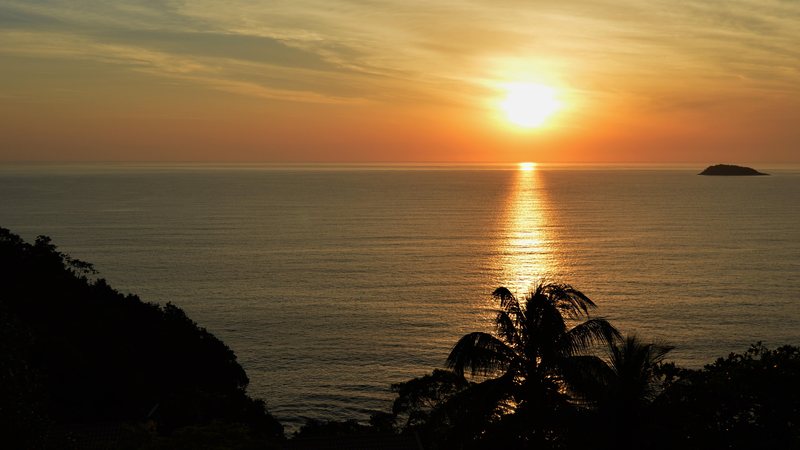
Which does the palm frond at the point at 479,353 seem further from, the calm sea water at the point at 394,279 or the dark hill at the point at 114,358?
the calm sea water at the point at 394,279

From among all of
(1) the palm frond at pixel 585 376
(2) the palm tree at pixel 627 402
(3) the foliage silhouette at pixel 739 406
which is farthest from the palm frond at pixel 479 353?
(3) the foliage silhouette at pixel 739 406

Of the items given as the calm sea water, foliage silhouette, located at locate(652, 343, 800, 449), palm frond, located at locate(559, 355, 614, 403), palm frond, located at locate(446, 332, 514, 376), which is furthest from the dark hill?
foliage silhouette, located at locate(652, 343, 800, 449)

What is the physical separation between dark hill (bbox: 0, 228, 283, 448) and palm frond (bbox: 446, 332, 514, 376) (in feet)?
37.5

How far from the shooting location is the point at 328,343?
64.4 metres

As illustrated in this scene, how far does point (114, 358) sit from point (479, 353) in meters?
25.6

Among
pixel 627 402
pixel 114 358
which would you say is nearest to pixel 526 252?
pixel 114 358

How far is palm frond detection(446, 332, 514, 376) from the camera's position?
20328mm

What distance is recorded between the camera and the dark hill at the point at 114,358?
36375mm

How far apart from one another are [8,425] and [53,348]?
82.9 feet

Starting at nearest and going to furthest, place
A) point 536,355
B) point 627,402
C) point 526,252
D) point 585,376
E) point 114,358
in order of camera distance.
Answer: point 627,402 → point 585,376 → point 536,355 → point 114,358 → point 526,252

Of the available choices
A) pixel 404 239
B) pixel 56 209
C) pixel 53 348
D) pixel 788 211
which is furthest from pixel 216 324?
pixel 788 211

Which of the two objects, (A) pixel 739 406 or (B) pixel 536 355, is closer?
(B) pixel 536 355

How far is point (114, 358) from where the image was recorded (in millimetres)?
40000

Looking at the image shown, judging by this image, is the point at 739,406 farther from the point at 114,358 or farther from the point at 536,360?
the point at 114,358
